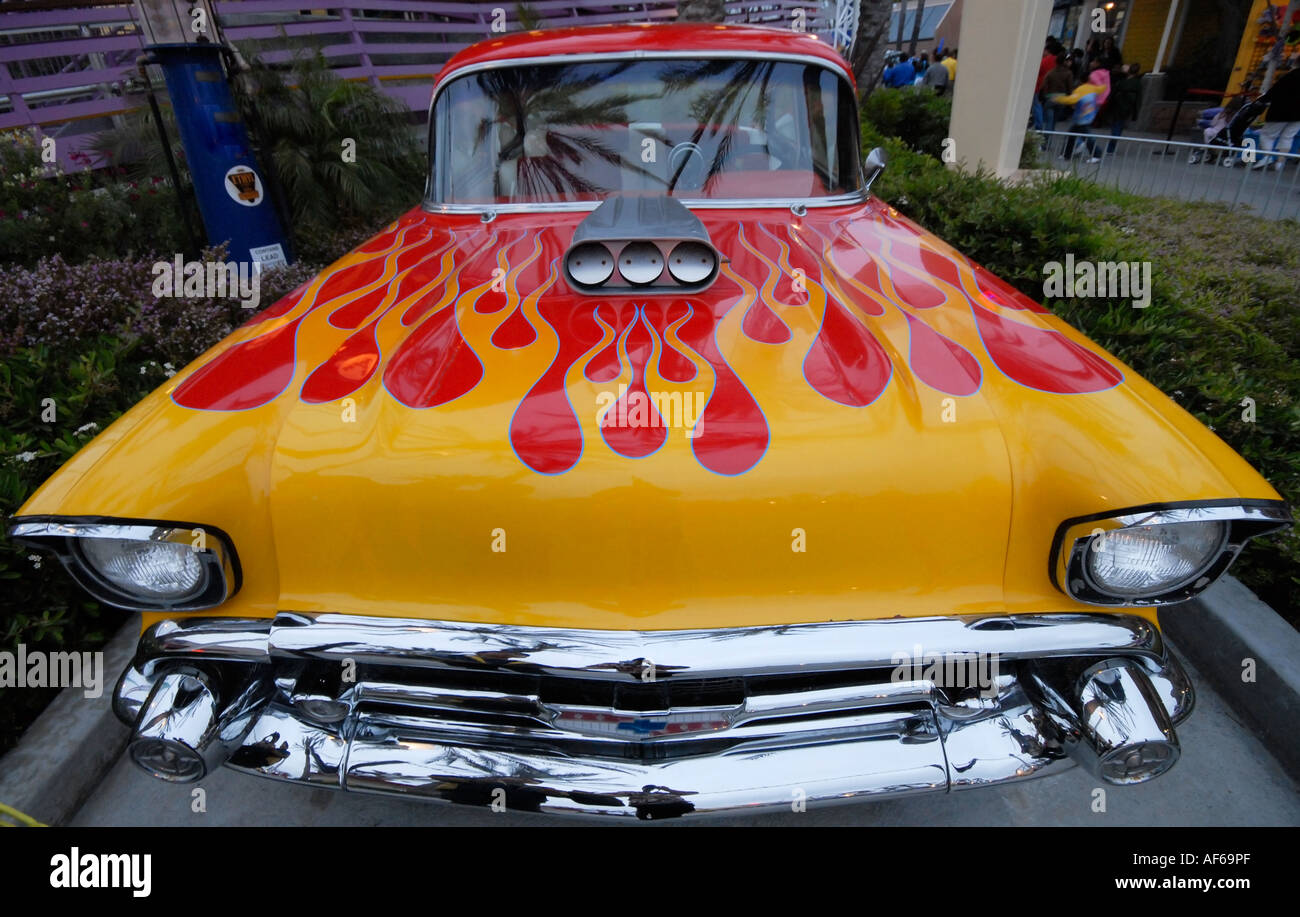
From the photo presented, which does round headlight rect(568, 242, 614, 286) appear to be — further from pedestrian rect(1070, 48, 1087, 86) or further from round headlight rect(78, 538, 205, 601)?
pedestrian rect(1070, 48, 1087, 86)

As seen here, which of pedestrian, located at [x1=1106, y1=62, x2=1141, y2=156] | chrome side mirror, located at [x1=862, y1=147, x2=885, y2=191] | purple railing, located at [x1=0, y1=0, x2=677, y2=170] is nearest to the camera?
chrome side mirror, located at [x1=862, y1=147, x2=885, y2=191]

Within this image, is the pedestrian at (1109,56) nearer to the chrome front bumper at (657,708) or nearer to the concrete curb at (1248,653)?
the concrete curb at (1248,653)

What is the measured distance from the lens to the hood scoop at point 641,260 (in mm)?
1978

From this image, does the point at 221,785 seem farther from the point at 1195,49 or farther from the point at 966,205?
the point at 1195,49

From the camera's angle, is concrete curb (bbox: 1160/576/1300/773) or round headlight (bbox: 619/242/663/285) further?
concrete curb (bbox: 1160/576/1300/773)

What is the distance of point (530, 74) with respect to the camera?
272 centimetres

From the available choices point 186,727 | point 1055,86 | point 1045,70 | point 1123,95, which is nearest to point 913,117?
point 1055,86

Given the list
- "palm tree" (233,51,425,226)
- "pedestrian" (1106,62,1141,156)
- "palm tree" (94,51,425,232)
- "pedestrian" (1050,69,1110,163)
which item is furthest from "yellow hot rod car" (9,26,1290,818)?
"pedestrian" (1106,62,1141,156)

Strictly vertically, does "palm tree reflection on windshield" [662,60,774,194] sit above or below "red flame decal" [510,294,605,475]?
above

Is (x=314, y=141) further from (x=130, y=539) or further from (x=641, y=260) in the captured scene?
(x=130, y=539)

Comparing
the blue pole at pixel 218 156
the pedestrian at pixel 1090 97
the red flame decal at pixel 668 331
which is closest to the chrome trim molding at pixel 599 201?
the red flame decal at pixel 668 331

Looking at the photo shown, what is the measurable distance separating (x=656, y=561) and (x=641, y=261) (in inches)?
36.9

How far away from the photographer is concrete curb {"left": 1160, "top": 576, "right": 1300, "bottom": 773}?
218 cm
